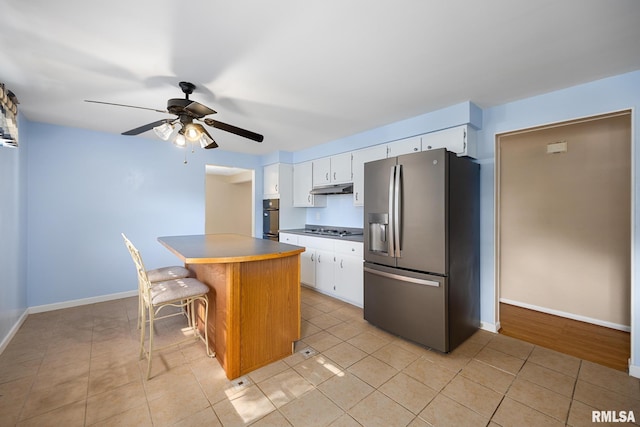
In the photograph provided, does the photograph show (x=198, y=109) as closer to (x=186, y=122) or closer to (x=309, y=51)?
(x=186, y=122)

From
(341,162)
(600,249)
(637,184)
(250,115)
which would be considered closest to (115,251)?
(250,115)

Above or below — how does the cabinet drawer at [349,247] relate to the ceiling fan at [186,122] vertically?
below

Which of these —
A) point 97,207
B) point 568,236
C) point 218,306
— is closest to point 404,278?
point 218,306

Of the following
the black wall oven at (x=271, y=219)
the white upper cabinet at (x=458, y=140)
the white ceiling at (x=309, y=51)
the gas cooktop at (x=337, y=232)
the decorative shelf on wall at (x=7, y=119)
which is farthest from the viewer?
the black wall oven at (x=271, y=219)

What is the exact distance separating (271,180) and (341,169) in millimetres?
1613

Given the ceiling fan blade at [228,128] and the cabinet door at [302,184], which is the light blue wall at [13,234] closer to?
the ceiling fan blade at [228,128]

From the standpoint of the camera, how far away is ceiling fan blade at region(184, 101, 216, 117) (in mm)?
1900

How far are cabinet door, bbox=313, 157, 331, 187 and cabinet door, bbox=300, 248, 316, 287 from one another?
44.2 inches

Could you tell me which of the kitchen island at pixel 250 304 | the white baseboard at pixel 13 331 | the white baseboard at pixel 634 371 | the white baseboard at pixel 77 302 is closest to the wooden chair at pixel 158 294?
the kitchen island at pixel 250 304

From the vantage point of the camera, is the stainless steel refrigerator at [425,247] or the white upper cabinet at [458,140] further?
the white upper cabinet at [458,140]

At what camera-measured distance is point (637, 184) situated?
2.03m

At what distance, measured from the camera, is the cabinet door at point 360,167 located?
354 centimetres

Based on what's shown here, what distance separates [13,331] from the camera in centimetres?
268

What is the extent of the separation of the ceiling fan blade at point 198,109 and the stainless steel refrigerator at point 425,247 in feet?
5.55
